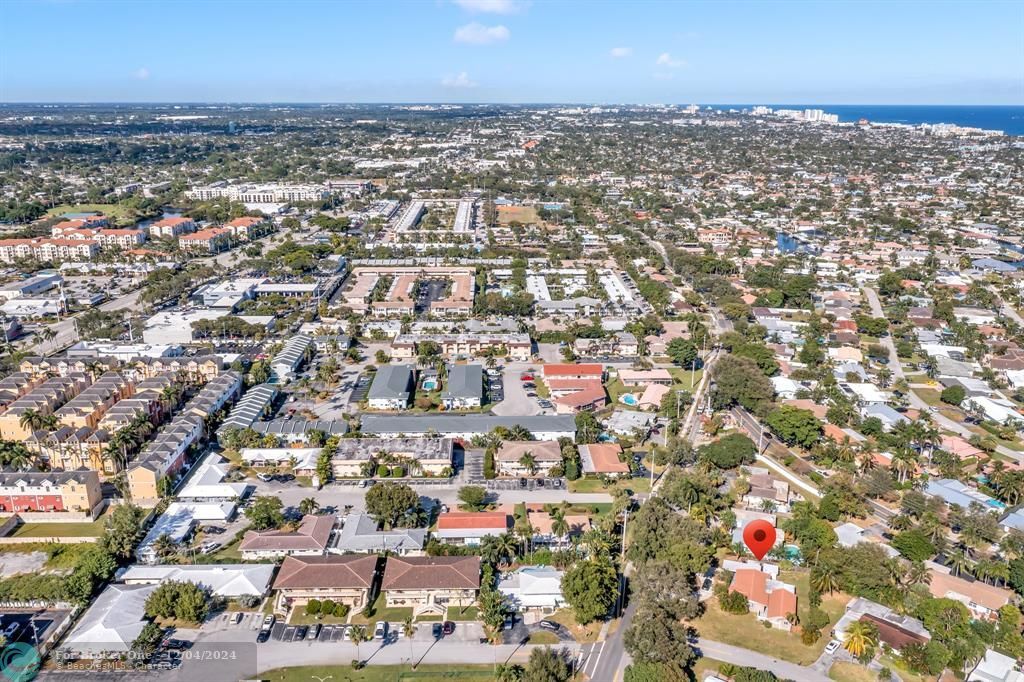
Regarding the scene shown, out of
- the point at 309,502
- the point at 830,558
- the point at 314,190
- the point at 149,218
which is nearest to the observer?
the point at 830,558

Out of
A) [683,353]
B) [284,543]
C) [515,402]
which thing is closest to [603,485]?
[515,402]

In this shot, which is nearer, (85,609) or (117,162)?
(85,609)

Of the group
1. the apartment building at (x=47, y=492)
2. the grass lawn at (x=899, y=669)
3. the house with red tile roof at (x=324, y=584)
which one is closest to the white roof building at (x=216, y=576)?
the house with red tile roof at (x=324, y=584)

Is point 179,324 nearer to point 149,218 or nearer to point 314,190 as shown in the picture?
point 149,218

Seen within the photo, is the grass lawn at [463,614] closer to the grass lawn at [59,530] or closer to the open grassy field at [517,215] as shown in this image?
the grass lawn at [59,530]

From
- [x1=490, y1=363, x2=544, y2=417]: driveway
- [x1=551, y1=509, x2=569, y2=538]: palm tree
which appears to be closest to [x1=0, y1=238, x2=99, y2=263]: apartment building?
[x1=490, y1=363, x2=544, y2=417]: driveway

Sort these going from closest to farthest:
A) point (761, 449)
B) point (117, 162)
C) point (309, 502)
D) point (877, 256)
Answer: point (309, 502) < point (761, 449) < point (877, 256) < point (117, 162)

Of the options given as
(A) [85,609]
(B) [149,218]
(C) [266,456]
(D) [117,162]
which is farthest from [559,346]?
(D) [117,162]

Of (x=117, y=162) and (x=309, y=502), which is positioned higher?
(x=117, y=162)
